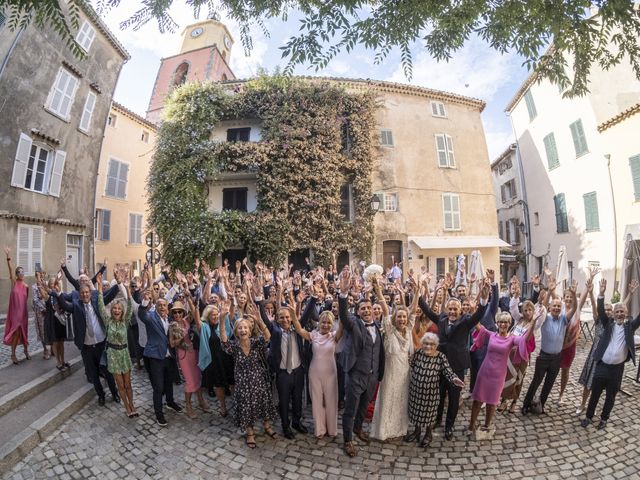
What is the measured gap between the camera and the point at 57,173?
1341 cm

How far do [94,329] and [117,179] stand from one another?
16.8 meters

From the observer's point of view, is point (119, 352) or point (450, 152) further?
point (450, 152)

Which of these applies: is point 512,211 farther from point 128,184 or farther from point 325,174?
→ point 128,184

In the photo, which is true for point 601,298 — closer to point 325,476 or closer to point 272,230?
point 325,476

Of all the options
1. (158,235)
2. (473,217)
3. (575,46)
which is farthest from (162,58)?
(575,46)

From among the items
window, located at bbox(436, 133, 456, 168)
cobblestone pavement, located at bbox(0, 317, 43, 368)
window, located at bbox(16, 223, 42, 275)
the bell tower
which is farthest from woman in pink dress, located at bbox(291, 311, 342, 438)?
the bell tower

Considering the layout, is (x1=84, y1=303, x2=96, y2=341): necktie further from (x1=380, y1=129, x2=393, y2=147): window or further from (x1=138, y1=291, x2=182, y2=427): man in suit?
(x1=380, y1=129, x2=393, y2=147): window

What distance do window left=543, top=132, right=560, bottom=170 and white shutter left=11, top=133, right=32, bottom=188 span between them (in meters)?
22.7

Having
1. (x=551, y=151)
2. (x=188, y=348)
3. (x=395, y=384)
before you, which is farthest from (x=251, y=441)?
(x=551, y=151)

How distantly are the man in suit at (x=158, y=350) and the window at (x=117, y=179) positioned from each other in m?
16.8

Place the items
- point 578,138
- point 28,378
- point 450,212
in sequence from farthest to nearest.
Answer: point 450,212 < point 578,138 < point 28,378

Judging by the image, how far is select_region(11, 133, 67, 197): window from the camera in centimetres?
1168

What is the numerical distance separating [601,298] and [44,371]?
930 centimetres

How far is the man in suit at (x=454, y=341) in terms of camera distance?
4570 mm
